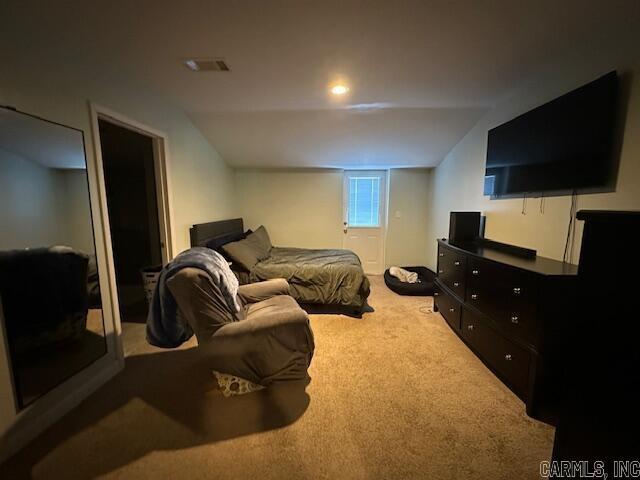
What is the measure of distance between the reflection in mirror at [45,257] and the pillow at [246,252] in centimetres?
133

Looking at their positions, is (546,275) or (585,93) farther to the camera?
(585,93)

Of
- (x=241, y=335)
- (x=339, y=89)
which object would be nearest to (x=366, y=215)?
(x=339, y=89)

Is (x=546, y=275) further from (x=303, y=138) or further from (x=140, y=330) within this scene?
(x=140, y=330)

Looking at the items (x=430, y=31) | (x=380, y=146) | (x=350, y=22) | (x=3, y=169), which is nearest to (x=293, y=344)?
(x=3, y=169)

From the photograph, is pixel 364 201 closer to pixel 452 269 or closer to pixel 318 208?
pixel 318 208

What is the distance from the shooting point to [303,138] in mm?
3572

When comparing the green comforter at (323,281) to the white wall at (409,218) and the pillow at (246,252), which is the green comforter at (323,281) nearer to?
the pillow at (246,252)

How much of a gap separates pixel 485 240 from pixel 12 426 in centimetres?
389

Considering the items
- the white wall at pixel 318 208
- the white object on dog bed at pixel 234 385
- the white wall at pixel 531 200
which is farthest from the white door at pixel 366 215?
the white object on dog bed at pixel 234 385

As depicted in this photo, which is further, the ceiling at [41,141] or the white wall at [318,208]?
the white wall at [318,208]

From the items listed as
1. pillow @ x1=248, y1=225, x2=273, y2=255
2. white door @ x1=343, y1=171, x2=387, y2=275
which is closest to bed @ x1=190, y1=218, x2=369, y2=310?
pillow @ x1=248, y1=225, x2=273, y2=255

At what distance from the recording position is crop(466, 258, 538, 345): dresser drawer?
1625 millimetres

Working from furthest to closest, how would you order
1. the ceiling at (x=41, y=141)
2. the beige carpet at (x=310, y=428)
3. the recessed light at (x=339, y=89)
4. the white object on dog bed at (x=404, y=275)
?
the white object on dog bed at (x=404, y=275) → the recessed light at (x=339, y=89) → the ceiling at (x=41, y=141) → the beige carpet at (x=310, y=428)

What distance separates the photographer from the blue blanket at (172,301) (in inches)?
64.0
